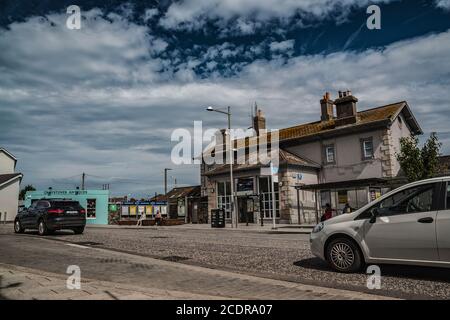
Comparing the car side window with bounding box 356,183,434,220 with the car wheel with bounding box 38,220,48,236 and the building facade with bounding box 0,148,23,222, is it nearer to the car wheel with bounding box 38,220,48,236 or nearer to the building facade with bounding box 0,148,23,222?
the car wheel with bounding box 38,220,48,236

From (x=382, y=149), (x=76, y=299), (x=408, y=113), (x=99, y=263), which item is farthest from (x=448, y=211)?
(x=408, y=113)

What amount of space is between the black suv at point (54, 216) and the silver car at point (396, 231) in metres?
13.4

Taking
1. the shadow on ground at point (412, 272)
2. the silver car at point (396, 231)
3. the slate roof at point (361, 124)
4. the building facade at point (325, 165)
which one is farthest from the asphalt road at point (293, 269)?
the slate roof at point (361, 124)

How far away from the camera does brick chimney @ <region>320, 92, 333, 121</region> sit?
32812 mm

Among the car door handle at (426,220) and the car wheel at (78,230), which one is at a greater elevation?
the car door handle at (426,220)

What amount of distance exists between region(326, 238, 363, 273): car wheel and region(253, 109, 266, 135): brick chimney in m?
30.8

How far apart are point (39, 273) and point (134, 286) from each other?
2.34 metres

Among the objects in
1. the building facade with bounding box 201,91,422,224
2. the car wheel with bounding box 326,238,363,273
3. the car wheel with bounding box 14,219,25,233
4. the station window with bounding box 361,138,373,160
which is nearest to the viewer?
the car wheel with bounding box 326,238,363,273

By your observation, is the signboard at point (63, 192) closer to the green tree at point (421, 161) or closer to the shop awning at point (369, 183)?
the shop awning at point (369, 183)

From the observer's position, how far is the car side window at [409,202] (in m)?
6.24

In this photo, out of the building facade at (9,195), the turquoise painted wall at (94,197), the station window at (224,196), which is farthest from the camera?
the building facade at (9,195)

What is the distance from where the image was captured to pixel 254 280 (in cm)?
629

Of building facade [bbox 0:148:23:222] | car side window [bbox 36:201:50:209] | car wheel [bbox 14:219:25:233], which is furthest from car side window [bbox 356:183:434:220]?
building facade [bbox 0:148:23:222]
